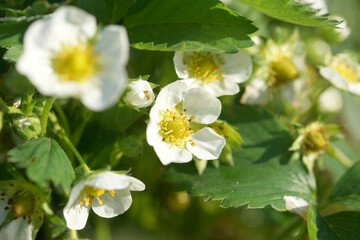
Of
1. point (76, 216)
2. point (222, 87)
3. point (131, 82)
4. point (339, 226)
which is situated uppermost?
point (131, 82)

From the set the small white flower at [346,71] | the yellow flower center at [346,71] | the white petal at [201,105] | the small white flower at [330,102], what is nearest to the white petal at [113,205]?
the white petal at [201,105]

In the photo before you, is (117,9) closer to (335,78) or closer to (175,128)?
(175,128)

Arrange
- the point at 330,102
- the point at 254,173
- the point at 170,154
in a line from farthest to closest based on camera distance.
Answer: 1. the point at 330,102
2. the point at 254,173
3. the point at 170,154

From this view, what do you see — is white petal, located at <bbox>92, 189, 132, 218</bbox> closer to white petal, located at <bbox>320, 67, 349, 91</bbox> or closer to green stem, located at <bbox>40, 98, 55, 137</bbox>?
green stem, located at <bbox>40, 98, 55, 137</bbox>

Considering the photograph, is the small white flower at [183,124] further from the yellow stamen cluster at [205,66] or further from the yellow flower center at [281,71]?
the yellow flower center at [281,71]

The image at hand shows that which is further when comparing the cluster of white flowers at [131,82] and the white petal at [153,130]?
the white petal at [153,130]

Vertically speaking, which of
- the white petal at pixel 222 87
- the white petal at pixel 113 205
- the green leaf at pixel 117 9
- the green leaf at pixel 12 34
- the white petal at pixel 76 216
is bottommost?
the white petal at pixel 113 205

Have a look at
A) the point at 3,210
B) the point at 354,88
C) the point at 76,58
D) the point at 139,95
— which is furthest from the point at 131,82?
the point at 354,88
